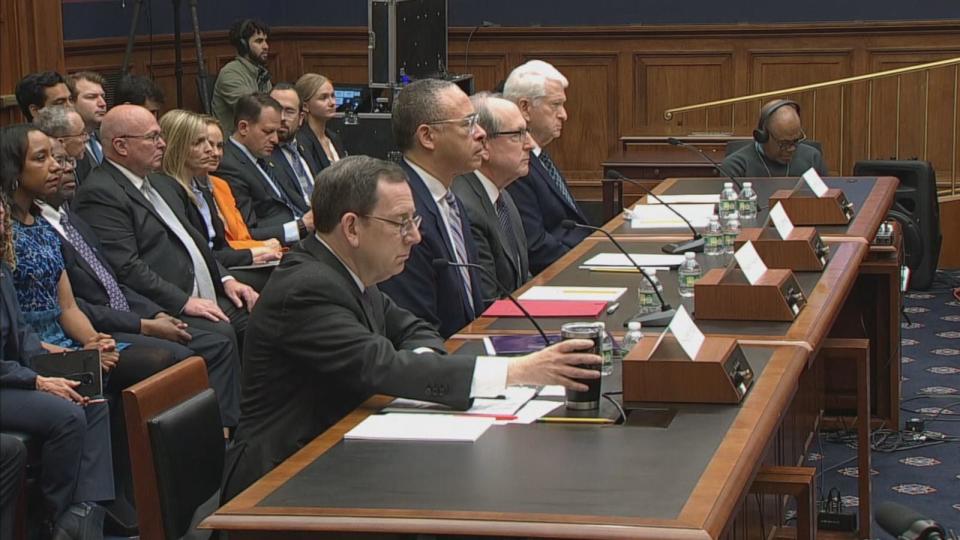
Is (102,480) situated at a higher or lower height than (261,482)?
lower

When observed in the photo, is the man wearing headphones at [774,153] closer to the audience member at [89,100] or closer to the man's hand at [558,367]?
the audience member at [89,100]

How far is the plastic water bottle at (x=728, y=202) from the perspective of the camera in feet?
18.4

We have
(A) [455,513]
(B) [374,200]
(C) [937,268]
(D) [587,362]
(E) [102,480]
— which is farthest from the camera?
(C) [937,268]

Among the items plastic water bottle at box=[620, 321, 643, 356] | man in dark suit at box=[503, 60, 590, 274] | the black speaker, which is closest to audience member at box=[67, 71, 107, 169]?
man in dark suit at box=[503, 60, 590, 274]

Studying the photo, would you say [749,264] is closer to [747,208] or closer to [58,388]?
[747,208]

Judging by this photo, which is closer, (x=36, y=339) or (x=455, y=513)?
(x=455, y=513)

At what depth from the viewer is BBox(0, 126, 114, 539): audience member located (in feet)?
13.2

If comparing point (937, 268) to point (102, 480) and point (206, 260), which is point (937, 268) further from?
point (102, 480)

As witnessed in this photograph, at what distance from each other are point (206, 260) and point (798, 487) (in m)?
2.86

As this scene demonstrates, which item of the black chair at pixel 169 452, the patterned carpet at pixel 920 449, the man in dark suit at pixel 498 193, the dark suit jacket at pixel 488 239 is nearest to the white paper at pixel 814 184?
the patterned carpet at pixel 920 449

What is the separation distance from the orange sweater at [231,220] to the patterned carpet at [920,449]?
237 cm

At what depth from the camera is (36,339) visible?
14.2ft

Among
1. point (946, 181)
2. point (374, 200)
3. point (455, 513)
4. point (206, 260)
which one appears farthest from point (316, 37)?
point (455, 513)

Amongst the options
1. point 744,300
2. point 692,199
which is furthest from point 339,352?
point 692,199
